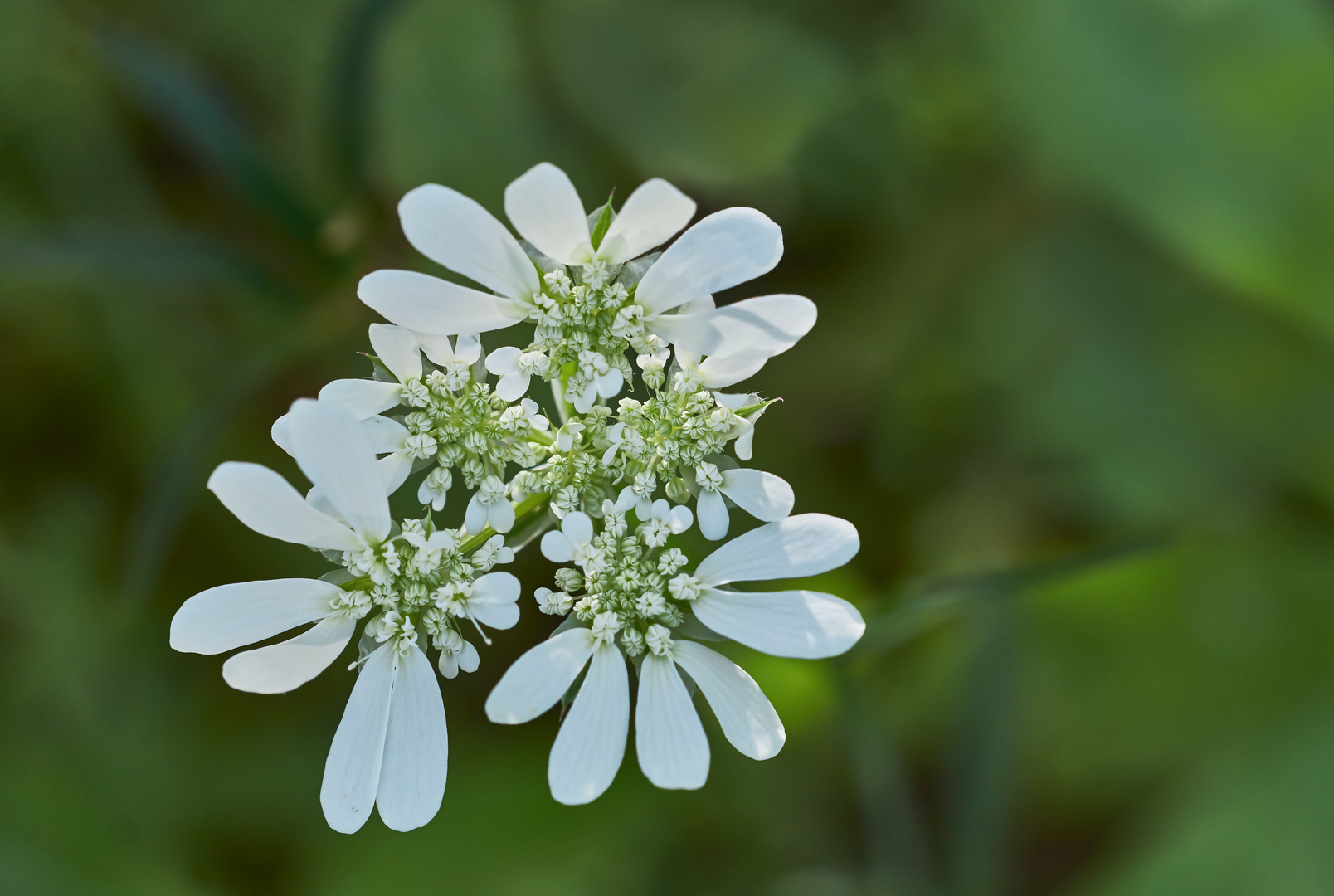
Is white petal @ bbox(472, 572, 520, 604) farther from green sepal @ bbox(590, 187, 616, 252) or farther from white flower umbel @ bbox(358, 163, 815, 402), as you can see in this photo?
green sepal @ bbox(590, 187, 616, 252)

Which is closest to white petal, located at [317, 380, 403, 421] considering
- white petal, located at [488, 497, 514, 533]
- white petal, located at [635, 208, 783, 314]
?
white petal, located at [488, 497, 514, 533]

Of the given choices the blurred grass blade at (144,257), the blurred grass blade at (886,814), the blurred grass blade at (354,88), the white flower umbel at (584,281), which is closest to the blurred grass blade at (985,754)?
the blurred grass blade at (886,814)

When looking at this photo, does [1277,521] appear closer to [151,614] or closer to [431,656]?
[431,656]

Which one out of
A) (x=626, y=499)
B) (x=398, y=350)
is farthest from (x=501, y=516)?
(x=398, y=350)

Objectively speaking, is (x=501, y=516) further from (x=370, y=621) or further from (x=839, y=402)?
(x=839, y=402)

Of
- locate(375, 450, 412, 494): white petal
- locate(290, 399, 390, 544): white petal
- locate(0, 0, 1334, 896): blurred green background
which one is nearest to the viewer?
locate(290, 399, 390, 544): white petal

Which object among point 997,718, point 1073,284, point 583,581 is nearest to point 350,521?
point 583,581

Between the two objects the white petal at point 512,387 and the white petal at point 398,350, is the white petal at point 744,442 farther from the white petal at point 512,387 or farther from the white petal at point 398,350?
the white petal at point 398,350
